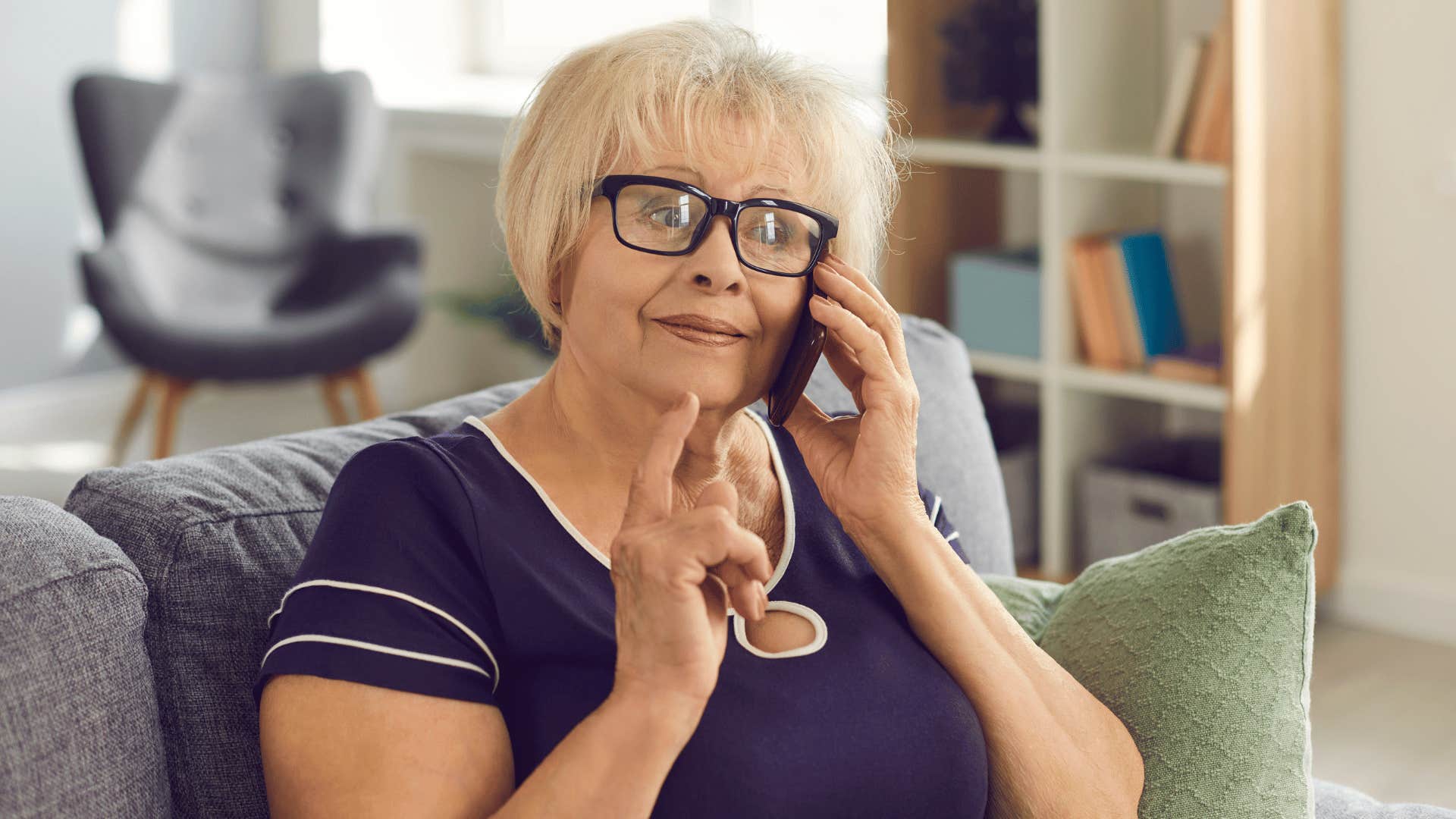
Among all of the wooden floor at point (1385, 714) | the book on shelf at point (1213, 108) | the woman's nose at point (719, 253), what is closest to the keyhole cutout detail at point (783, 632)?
the woman's nose at point (719, 253)

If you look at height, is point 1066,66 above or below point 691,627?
above

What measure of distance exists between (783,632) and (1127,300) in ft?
6.72

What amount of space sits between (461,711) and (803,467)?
16.0 inches

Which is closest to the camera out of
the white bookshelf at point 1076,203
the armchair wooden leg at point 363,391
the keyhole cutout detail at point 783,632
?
the keyhole cutout detail at point 783,632

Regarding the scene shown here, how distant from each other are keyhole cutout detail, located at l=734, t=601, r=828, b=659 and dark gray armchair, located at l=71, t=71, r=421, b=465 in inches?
111

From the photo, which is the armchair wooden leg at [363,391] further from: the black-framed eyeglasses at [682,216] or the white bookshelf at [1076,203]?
the black-framed eyeglasses at [682,216]

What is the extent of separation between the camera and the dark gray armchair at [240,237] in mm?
3750

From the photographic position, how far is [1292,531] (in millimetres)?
1218

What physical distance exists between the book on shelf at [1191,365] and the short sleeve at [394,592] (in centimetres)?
210

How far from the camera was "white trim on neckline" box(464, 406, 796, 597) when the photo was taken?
1142 mm

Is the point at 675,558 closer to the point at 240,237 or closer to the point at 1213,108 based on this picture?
the point at 1213,108

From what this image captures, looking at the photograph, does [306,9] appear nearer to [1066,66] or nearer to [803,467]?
[1066,66]

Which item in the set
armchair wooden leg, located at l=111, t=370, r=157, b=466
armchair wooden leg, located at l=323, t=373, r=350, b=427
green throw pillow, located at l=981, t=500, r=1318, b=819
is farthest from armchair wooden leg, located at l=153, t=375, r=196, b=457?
green throw pillow, located at l=981, t=500, r=1318, b=819

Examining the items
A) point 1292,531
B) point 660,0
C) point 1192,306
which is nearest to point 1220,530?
point 1292,531
